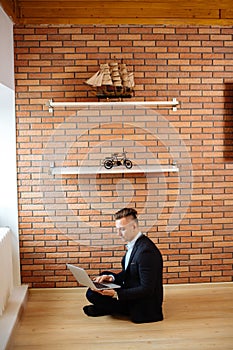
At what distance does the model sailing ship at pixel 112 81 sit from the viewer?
4.73 metres

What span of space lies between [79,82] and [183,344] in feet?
8.01

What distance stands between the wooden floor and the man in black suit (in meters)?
0.08

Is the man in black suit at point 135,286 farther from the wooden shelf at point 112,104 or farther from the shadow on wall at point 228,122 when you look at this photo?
the shadow on wall at point 228,122

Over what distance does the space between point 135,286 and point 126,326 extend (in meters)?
0.31

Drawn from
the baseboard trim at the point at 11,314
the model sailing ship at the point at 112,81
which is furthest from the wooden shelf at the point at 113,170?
the baseboard trim at the point at 11,314

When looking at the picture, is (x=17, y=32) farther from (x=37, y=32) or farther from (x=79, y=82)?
(x=79, y=82)

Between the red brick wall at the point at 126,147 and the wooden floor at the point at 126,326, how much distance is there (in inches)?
13.7

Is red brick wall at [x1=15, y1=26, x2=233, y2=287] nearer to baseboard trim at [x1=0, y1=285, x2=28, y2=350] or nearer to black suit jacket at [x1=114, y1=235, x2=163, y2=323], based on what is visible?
baseboard trim at [x1=0, y1=285, x2=28, y2=350]

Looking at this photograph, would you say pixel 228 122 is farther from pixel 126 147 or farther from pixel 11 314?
pixel 11 314

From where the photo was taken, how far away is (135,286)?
4.28 meters

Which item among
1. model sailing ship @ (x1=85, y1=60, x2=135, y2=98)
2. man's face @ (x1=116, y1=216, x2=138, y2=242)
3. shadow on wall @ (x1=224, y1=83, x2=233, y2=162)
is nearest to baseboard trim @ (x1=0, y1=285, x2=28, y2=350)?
man's face @ (x1=116, y1=216, x2=138, y2=242)

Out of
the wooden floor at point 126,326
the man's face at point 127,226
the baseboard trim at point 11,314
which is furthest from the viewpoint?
the man's face at point 127,226

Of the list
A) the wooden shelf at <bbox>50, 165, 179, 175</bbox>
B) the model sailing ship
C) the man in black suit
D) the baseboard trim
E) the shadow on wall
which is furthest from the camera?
the shadow on wall

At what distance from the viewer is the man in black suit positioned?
4180 mm
